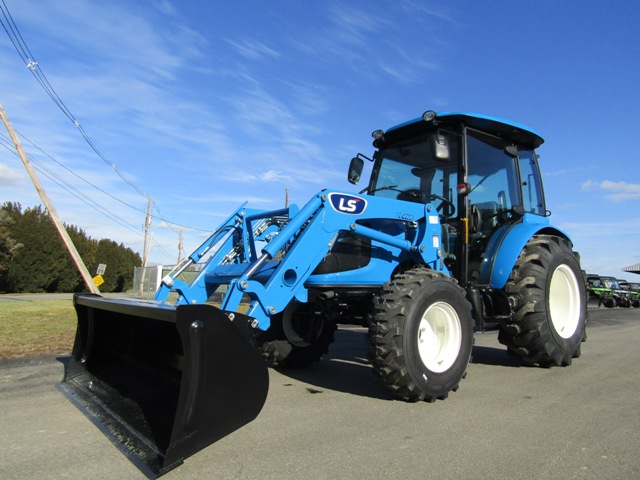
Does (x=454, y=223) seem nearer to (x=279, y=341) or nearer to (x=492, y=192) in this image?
(x=492, y=192)

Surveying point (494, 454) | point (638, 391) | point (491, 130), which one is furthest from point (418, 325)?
point (491, 130)

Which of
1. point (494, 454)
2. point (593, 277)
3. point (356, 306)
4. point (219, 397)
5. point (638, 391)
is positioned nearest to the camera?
point (219, 397)

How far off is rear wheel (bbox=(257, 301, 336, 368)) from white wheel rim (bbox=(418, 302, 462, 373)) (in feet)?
3.86

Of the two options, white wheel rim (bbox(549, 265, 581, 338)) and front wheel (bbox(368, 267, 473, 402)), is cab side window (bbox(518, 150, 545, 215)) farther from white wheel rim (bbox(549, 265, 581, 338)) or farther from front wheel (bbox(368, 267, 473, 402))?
front wheel (bbox(368, 267, 473, 402))

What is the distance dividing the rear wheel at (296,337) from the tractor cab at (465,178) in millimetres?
1647

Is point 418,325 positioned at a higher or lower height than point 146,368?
higher

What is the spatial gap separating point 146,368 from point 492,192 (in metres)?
4.41

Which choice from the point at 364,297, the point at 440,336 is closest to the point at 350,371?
the point at 364,297

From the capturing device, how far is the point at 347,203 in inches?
175

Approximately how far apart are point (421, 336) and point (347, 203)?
139cm

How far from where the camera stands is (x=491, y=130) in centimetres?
584

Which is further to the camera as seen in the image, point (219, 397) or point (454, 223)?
point (454, 223)

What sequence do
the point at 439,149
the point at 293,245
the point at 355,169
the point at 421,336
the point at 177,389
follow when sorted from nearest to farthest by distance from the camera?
the point at 177,389, the point at 293,245, the point at 421,336, the point at 439,149, the point at 355,169

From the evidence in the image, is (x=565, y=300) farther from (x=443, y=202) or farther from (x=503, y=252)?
(x=443, y=202)
